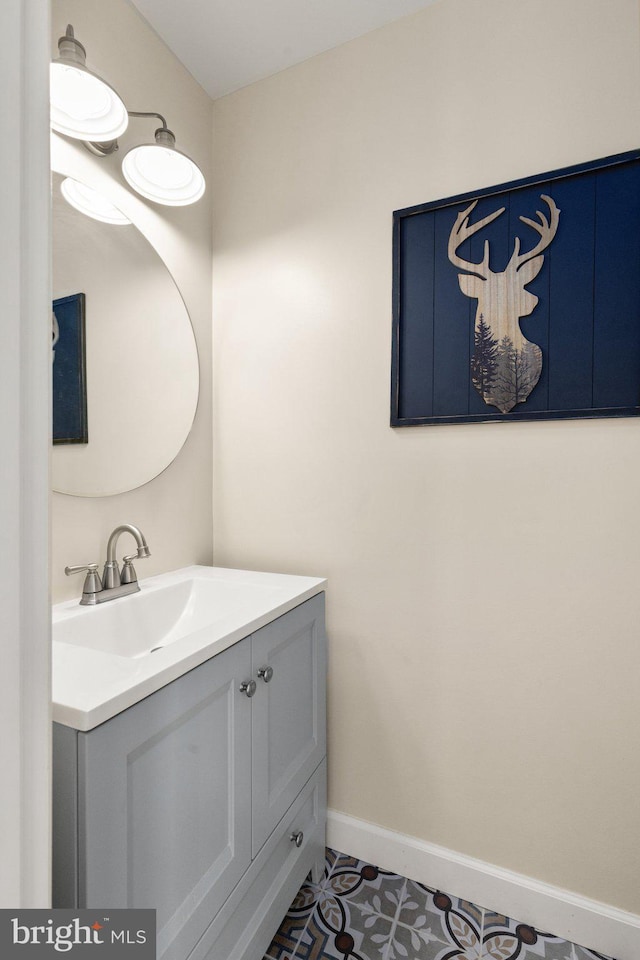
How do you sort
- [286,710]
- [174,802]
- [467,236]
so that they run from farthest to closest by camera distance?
[467,236] → [286,710] → [174,802]

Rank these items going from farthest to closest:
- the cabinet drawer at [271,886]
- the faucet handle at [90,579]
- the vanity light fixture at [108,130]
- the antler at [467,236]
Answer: the antler at [467,236]
the faucet handle at [90,579]
the vanity light fixture at [108,130]
the cabinet drawer at [271,886]

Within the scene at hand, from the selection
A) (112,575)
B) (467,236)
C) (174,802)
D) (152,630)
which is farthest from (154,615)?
(467,236)

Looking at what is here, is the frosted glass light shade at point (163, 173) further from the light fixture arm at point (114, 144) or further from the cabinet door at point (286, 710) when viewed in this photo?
the cabinet door at point (286, 710)

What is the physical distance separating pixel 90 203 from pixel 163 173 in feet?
0.80

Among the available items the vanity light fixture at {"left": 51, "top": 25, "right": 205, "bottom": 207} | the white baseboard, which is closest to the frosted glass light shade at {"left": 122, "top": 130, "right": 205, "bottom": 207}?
the vanity light fixture at {"left": 51, "top": 25, "right": 205, "bottom": 207}

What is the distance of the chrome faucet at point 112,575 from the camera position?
1.19 metres

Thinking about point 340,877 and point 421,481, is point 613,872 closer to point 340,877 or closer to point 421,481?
point 340,877

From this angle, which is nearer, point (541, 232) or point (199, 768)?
point (199, 768)

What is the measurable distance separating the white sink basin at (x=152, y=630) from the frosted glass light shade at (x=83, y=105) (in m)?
1.13

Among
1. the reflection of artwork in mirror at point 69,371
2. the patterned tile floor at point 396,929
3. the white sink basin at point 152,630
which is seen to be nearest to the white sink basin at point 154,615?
the white sink basin at point 152,630

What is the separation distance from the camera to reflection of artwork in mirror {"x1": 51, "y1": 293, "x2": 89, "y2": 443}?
3.81 ft

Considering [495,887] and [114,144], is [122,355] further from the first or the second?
[495,887]

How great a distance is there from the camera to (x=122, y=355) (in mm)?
1347

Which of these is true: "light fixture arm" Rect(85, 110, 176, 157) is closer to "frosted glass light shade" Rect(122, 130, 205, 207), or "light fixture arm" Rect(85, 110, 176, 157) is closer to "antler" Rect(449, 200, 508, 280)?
"frosted glass light shade" Rect(122, 130, 205, 207)
